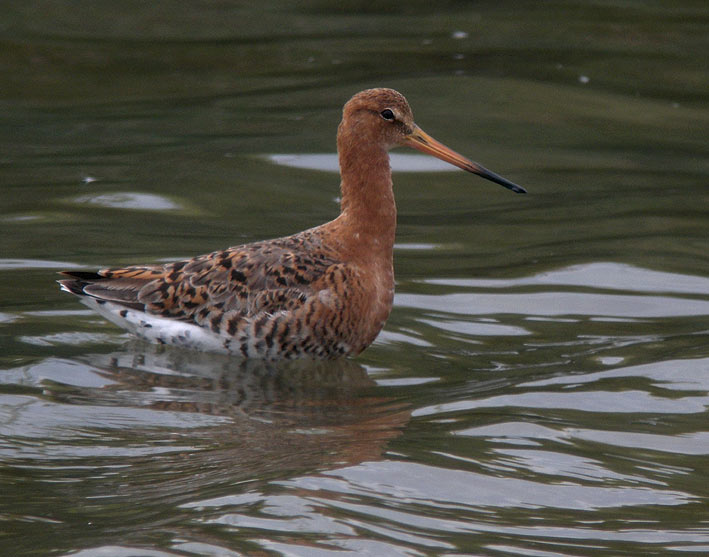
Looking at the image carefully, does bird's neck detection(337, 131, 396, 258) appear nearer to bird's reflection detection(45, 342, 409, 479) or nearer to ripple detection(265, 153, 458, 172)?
bird's reflection detection(45, 342, 409, 479)

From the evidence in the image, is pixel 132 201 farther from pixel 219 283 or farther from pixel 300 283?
pixel 300 283

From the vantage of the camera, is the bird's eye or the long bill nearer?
the bird's eye

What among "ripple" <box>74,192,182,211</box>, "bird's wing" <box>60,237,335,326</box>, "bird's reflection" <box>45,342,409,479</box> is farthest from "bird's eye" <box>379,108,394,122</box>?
"ripple" <box>74,192,182,211</box>

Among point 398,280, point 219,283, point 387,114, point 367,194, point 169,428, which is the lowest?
point 169,428

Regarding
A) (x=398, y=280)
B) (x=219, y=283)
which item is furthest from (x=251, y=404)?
(x=398, y=280)

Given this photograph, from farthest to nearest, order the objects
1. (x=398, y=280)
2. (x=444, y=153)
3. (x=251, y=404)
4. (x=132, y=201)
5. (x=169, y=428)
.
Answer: (x=132, y=201)
(x=398, y=280)
(x=444, y=153)
(x=251, y=404)
(x=169, y=428)

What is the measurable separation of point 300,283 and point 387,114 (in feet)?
5.01

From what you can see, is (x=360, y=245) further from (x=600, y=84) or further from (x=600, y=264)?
(x=600, y=84)

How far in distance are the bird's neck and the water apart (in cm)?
85

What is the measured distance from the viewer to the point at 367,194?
9.69 meters

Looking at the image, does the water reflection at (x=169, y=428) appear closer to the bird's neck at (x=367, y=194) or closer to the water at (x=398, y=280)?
the water at (x=398, y=280)

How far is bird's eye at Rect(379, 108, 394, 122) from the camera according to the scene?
9727 mm

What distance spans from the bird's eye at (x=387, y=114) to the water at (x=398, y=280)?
162cm

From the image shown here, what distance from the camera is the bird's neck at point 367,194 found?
9.59 m
